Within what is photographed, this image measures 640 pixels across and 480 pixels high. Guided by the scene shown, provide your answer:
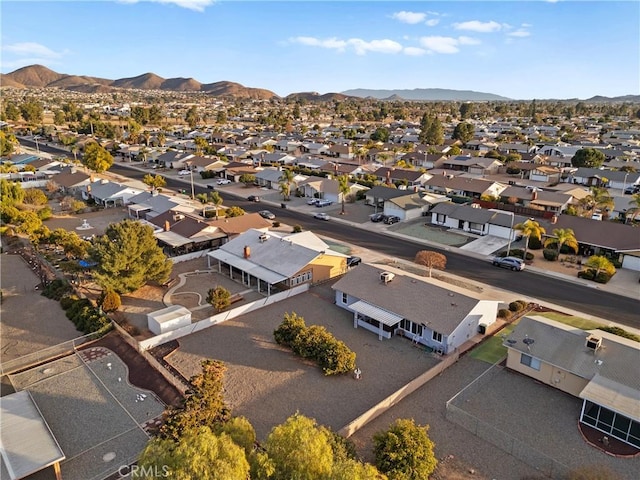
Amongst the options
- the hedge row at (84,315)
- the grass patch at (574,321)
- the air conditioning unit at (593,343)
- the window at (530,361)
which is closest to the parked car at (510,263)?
the grass patch at (574,321)

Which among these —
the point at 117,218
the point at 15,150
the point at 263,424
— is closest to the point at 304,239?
the point at 263,424

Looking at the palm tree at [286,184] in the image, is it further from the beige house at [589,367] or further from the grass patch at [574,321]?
the beige house at [589,367]

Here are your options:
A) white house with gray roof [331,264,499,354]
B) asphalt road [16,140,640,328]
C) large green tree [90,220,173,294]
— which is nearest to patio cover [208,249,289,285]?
white house with gray roof [331,264,499,354]

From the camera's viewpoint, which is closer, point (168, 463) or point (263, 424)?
point (168, 463)

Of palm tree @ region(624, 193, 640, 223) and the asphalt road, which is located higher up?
palm tree @ region(624, 193, 640, 223)

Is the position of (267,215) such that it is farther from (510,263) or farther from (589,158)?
(589,158)

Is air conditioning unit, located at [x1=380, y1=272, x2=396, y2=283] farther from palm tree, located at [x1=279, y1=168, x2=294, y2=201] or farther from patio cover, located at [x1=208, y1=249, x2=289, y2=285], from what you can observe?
palm tree, located at [x1=279, y1=168, x2=294, y2=201]

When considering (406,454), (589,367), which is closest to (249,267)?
(406,454)

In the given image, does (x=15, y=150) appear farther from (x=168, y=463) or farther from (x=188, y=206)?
(x=168, y=463)
